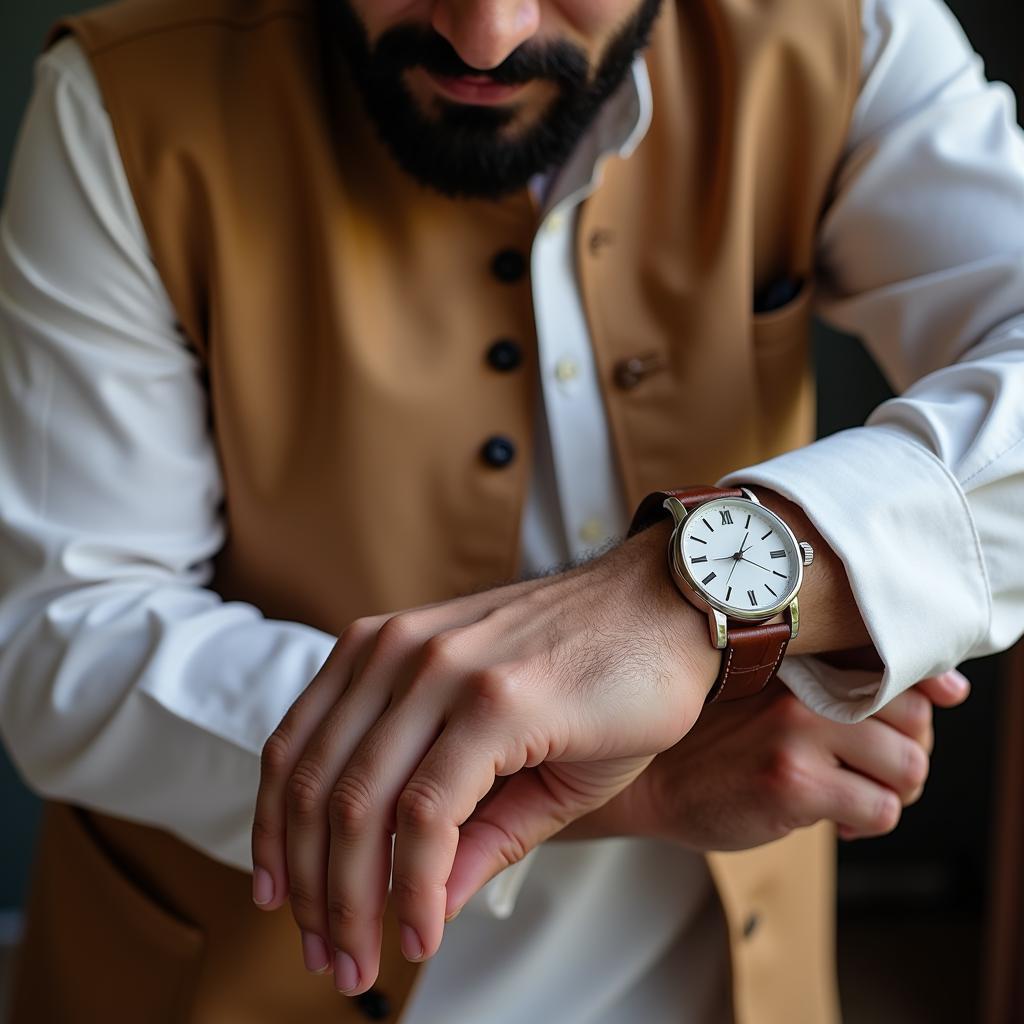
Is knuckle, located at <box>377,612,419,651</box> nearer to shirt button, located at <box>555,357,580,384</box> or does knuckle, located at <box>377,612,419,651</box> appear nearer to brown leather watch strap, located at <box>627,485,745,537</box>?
brown leather watch strap, located at <box>627,485,745,537</box>

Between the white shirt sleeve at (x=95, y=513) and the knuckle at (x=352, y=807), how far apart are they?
1.03ft

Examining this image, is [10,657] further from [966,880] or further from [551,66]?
[966,880]

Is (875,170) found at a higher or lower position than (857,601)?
higher

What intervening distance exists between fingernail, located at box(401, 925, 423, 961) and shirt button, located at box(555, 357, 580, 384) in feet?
1.97

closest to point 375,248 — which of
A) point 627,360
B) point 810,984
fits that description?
point 627,360

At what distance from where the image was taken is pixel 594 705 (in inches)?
31.3

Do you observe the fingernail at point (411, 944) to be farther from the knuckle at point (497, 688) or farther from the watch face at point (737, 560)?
the watch face at point (737, 560)

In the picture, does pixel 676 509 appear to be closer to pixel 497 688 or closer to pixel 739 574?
pixel 739 574

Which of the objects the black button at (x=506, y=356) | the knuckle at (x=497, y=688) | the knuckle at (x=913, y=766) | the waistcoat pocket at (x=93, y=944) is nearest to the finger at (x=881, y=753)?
the knuckle at (x=913, y=766)

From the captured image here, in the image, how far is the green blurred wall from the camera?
6.13ft

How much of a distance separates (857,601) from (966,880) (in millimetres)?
1978

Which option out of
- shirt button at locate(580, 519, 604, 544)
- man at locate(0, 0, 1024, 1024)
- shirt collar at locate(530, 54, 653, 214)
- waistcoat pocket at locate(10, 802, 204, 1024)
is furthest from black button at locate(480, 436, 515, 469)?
waistcoat pocket at locate(10, 802, 204, 1024)

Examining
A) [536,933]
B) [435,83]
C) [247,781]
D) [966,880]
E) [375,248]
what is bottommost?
[966,880]

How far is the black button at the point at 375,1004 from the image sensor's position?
3.89ft
